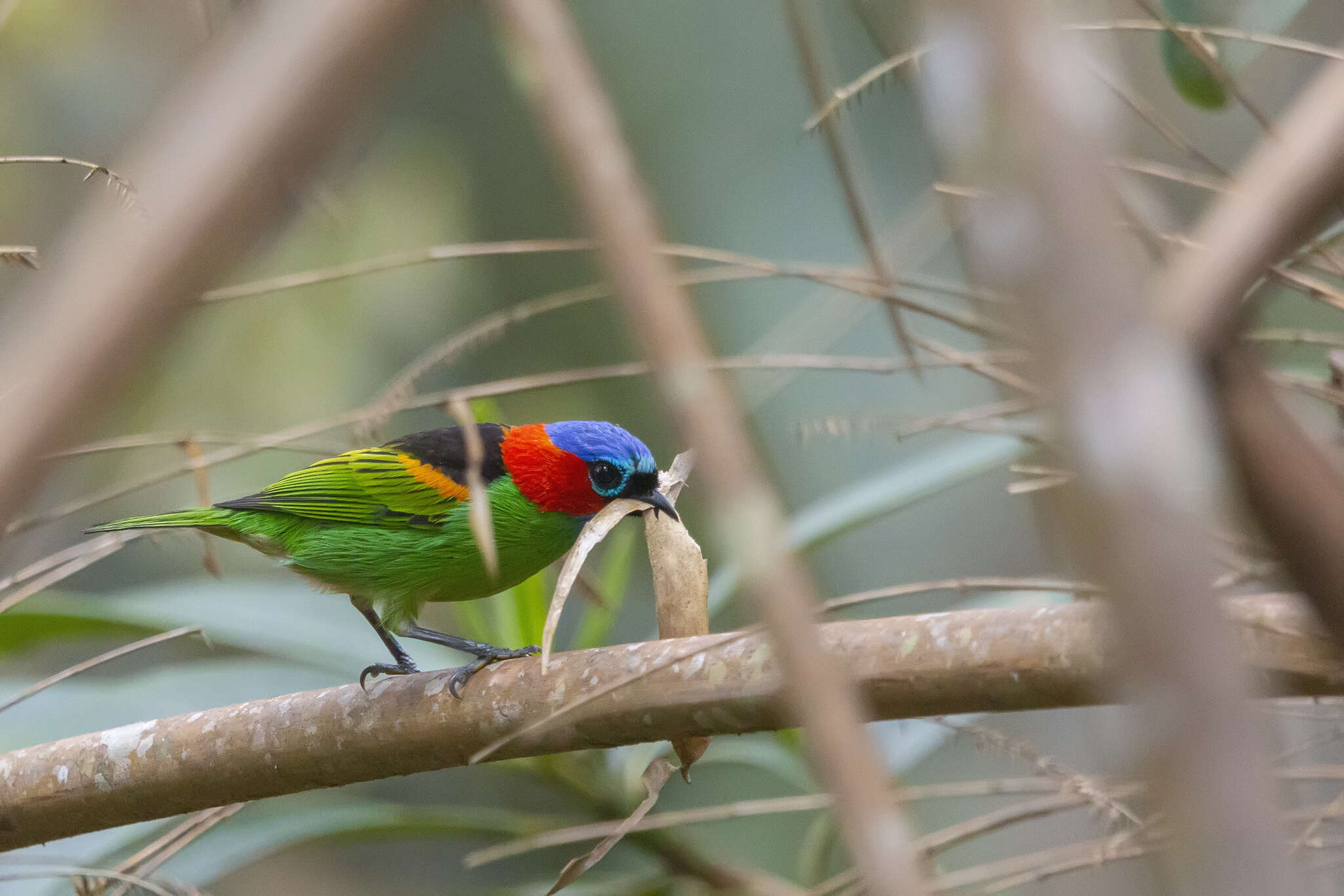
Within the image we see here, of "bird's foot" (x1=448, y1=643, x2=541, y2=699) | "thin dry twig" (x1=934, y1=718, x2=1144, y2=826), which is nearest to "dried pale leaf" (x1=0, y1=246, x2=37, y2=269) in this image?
"bird's foot" (x1=448, y1=643, x2=541, y2=699)

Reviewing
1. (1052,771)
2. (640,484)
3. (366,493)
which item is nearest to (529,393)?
(366,493)

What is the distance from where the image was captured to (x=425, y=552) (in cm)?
321

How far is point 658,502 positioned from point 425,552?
69 centimetres

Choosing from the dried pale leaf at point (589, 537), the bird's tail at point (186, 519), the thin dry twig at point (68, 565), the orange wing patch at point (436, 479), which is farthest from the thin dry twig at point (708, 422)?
the bird's tail at point (186, 519)

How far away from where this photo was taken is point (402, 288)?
638cm

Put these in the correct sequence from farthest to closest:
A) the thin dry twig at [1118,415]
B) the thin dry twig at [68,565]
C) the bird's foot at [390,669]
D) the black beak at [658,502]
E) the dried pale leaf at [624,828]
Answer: the bird's foot at [390,669]
the black beak at [658,502]
the thin dry twig at [68,565]
the dried pale leaf at [624,828]
the thin dry twig at [1118,415]

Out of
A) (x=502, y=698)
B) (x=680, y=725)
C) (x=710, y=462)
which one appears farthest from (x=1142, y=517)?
(x=502, y=698)

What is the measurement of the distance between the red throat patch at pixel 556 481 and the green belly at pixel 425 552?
0.08 feet

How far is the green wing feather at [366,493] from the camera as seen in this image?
3285mm

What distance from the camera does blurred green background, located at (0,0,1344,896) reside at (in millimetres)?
3342

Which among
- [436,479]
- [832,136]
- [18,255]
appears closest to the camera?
[18,255]

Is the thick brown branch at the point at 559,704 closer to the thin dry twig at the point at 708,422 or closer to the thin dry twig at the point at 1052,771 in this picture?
the thin dry twig at the point at 1052,771

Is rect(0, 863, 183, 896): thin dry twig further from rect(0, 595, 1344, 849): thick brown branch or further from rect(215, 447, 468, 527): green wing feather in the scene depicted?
rect(215, 447, 468, 527): green wing feather

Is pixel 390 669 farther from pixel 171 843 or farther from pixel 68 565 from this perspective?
pixel 68 565
